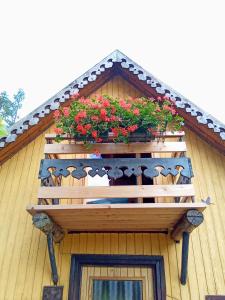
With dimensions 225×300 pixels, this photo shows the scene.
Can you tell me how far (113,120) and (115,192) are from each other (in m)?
1.05

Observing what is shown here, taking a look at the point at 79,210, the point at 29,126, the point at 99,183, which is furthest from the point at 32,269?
the point at 29,126

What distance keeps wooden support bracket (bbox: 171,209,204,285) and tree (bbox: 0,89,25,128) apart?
18.8 m

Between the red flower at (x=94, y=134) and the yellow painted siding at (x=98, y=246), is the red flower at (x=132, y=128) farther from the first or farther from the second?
the yellow painted siding at (x=98, y=246)

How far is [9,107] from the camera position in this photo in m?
22.2

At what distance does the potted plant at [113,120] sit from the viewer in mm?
4293

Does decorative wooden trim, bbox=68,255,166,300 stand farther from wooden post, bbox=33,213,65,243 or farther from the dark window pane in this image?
wooden post, bbox=33,213,65,243

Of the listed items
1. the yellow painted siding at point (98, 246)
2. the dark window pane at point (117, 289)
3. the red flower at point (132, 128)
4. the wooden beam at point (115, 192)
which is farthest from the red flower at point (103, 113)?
the dark window pane at point (117, 289)

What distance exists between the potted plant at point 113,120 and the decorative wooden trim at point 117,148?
0.10 m

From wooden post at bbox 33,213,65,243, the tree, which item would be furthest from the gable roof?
the tree

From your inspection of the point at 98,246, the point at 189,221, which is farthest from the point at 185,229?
the point at 98,246

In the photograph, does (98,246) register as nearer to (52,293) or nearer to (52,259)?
(52,259)

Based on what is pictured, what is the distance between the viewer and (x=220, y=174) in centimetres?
529

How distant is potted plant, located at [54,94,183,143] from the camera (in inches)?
169

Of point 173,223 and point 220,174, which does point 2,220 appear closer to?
point 173,223
